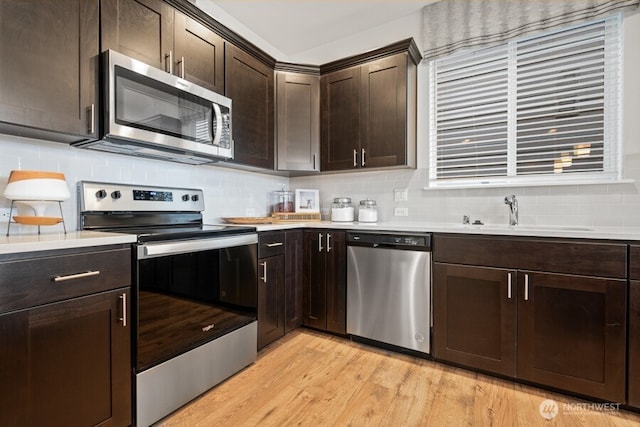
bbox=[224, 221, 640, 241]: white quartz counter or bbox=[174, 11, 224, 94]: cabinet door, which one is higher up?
bbox=[174, 11, 224, 94]: cabinet door

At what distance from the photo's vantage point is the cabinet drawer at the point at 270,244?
2.19 m

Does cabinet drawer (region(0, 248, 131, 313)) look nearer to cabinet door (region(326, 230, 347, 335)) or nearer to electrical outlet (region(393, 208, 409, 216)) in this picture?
cabinet door (region(326, 230, 347, 335))

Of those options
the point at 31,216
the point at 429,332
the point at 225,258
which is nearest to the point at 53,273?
the point at 31,216

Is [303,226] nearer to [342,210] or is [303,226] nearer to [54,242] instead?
[342,210]

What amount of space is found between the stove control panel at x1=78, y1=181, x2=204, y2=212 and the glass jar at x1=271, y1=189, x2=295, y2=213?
89cm

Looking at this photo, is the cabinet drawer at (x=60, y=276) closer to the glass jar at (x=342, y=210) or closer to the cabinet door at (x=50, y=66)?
the cabinet door at (x=50, y=66)

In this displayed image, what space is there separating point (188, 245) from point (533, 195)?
2382 mm

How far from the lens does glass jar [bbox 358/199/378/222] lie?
8.86ft

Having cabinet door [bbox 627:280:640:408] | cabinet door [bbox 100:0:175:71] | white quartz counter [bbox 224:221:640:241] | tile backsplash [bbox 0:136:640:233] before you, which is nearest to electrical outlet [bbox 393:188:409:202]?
tile backsplash [bbox 0:136:640:233]

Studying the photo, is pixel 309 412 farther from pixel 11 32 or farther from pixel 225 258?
pixel 11 32

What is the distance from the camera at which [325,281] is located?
8.18 feet

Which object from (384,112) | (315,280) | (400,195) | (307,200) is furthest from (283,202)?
(384,112)

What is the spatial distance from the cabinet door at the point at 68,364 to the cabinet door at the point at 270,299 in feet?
3.03

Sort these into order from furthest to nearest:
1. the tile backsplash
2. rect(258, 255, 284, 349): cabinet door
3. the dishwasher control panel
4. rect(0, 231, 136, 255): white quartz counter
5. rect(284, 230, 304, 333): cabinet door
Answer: rect(284, 230, 304, 333): cabinet door → rect(258, 255, 284, 349): cabinet door → the dishwasher control panel → the tile backsplash → rect(0, 231, 136, 255): white quartz counter
